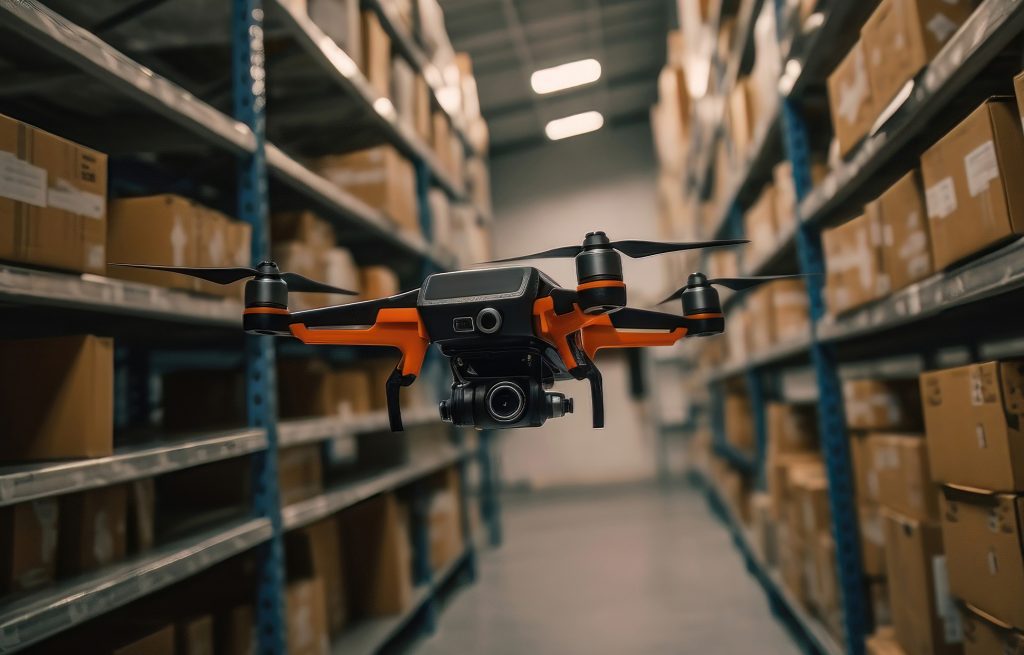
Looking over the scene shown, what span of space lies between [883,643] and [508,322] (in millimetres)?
1432

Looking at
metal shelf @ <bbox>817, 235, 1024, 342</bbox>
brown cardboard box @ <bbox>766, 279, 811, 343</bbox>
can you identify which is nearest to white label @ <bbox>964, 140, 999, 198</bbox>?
metal shelf @ <bbox>817, 235, 1024, 342</bbox>

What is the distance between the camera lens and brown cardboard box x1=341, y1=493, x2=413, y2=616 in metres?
2.22

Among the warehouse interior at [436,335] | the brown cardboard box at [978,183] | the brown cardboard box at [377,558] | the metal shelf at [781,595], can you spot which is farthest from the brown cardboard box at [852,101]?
the brown cardboard box at [377,558]

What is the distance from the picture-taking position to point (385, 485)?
7.12 ft

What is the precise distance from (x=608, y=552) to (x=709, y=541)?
24.9 inches

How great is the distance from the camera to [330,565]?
2.02 metres

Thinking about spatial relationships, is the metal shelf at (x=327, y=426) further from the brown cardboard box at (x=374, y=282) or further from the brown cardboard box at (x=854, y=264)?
the brown cardboard box at (x=854, y=264)

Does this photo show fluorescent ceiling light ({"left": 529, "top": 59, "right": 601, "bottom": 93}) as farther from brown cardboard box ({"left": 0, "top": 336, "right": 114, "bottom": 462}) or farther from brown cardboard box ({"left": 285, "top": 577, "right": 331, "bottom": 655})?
brown cardboard box ({"left": 0, "top": 336, "right": 114, "bottom": 462})

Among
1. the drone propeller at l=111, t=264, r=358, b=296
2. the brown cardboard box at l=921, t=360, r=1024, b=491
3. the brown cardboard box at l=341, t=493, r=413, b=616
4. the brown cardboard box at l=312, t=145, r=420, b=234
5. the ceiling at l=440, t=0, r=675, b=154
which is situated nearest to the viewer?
the drone propeller at l=111, t=264, r=358, b=296

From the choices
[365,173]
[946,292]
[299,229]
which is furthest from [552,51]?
[946,292]

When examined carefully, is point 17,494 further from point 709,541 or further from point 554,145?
point 554,145

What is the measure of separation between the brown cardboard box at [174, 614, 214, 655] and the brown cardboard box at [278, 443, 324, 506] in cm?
39

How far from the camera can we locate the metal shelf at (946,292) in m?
0.87

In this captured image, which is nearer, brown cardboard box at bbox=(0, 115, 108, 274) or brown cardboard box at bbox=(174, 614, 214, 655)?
brown cardboard box at bbox=(0, 115, 108, 274)
